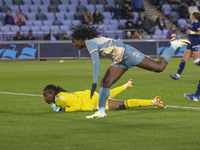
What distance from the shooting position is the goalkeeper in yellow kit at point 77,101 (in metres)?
10.1

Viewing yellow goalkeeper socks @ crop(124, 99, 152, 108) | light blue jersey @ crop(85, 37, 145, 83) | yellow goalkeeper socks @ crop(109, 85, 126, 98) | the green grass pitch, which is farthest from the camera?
yellow goalkeeper socks @ crop(109, 85, 126, 98)

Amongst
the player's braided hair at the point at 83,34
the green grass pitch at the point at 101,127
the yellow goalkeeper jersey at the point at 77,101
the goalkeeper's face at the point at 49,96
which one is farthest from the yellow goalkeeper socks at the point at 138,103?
the player's braided hair at the point at 83,34

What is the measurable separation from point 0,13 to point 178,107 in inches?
828

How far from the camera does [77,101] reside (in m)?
10.2

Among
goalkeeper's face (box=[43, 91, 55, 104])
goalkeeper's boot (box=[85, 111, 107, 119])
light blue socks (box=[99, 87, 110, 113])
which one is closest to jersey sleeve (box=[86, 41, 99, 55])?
light blue socks (box=[99, 87, 110, 113])

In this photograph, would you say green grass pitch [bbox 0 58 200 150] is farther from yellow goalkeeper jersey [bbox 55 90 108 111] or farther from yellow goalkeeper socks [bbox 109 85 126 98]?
yellow goalkeeper socks [bbox 109 85 126 98]

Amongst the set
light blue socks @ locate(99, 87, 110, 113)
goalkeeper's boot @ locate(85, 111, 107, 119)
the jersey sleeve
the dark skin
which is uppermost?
the jersey sleeve

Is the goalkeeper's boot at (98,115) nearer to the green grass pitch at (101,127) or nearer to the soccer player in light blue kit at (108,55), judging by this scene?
the soccer player in light blue kit at (108,55)

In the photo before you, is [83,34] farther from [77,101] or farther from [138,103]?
[138,103]

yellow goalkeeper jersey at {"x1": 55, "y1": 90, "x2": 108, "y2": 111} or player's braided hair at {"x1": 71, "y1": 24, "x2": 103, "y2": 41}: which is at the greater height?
player's braided hair at {"x1": 71, "y1": 24, "x2": 103, "y2": 41}

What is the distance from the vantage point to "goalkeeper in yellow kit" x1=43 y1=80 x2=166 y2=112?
10078 mm

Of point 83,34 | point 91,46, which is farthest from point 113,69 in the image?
point 83,34

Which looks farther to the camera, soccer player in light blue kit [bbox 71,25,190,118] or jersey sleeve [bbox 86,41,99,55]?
soccer player in light blue kit [bbox 71,25,190,118]

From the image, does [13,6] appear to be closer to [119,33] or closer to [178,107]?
[119,33]
